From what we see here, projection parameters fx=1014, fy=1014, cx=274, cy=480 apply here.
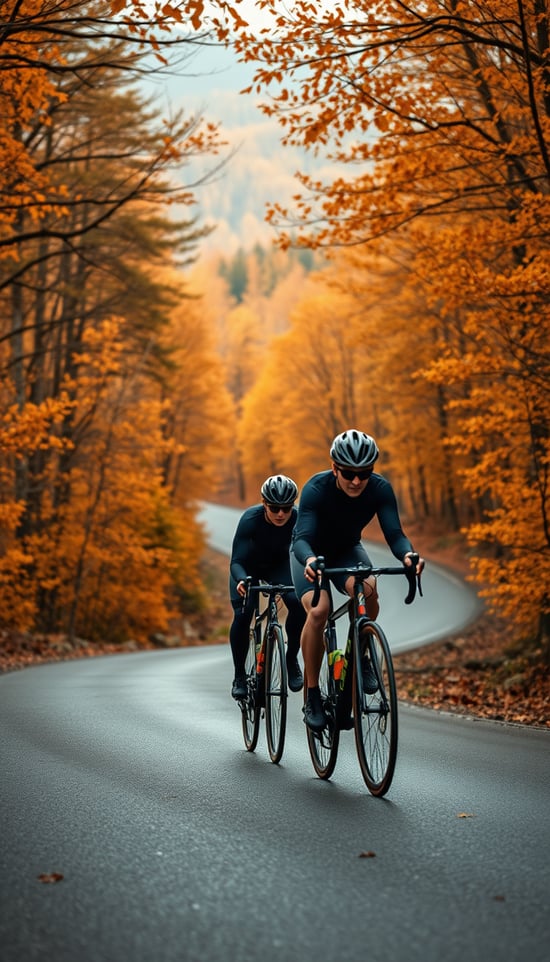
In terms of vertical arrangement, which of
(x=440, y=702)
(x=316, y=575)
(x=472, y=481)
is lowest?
(x=440, y=702)

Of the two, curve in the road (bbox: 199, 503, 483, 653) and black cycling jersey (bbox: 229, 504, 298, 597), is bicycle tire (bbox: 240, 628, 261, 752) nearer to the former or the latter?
black cycling jersey (bbox: 229, 504, 298, 597)

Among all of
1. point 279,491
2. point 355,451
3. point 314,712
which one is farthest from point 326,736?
point 279,491

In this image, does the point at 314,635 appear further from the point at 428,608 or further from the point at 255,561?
the point at 428,608

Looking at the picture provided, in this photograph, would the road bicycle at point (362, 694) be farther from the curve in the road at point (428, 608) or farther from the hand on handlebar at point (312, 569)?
the curve in the road at point (428, 608)

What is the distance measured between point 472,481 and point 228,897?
1086cm

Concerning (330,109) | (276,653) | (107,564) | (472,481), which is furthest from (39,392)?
(276,653)

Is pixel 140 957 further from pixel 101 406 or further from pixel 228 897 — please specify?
pixel 101 406

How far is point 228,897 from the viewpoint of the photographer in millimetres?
3848

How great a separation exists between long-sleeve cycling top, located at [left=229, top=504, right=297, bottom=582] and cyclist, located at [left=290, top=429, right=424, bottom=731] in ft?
4.52

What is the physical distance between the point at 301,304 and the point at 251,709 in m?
46.6

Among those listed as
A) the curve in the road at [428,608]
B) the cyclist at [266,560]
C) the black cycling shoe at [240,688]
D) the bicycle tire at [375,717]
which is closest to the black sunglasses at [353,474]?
the bicycle tire at [375,717]

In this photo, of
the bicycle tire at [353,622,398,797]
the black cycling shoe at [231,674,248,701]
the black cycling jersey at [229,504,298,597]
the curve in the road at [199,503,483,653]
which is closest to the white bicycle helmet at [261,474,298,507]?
the black cycling jersey at [229,504,298,597]

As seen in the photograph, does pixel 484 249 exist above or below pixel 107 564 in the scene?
above

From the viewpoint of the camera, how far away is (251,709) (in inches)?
322
